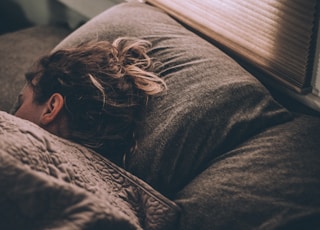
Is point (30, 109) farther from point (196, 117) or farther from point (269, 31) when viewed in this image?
point (269, 31)

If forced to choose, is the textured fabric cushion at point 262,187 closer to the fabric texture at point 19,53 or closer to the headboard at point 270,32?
the headboard at point 270,32

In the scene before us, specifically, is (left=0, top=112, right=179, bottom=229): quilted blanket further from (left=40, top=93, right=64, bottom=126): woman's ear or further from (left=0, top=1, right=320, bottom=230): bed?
(left=40, top=93, right=64, bottom=126): woman's ear

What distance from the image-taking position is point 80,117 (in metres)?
0.95

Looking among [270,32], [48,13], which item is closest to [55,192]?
[270,32]

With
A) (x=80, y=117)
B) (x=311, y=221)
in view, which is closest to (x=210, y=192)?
(x=311, y=221)

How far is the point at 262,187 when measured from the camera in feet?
2.56

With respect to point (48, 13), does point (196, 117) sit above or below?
above

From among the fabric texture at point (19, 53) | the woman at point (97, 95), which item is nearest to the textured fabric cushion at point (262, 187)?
the woman at point (97, 95)

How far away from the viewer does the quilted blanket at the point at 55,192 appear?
67 centimetres

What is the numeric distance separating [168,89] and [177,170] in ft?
0.58

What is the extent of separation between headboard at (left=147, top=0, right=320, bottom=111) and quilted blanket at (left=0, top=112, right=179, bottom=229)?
449 mm

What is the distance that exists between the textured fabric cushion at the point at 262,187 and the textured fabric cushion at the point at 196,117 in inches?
1.3

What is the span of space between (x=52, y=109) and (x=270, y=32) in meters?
0.53

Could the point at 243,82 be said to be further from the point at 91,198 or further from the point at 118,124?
the point at 91,198
